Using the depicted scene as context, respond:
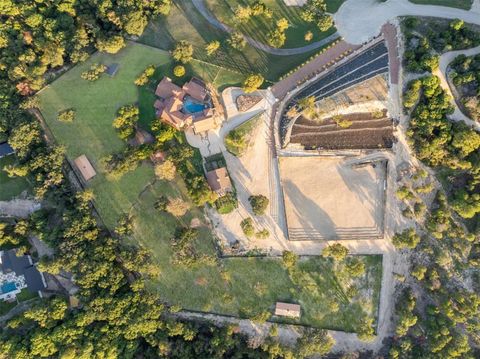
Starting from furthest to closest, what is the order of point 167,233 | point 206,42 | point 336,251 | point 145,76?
point 206,42
point 145,76
point 167,233
point 336,251

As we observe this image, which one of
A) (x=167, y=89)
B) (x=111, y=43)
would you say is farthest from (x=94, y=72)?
(x=167, y=89)

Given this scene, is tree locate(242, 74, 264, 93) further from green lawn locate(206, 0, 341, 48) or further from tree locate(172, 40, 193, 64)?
tree locate(172, 40, 193, 64)

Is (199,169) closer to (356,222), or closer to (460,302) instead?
(356,222)

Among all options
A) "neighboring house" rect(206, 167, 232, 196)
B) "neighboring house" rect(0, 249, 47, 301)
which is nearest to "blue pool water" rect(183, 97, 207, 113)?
"neighboring house" rect(206, 167, 232, 196)

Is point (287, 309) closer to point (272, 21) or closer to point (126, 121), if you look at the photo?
point (126, 121)

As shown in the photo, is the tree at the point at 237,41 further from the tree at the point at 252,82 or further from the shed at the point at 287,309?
the shed at the point at 287,309

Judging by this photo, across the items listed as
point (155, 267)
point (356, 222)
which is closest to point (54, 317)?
point (155, 267)
